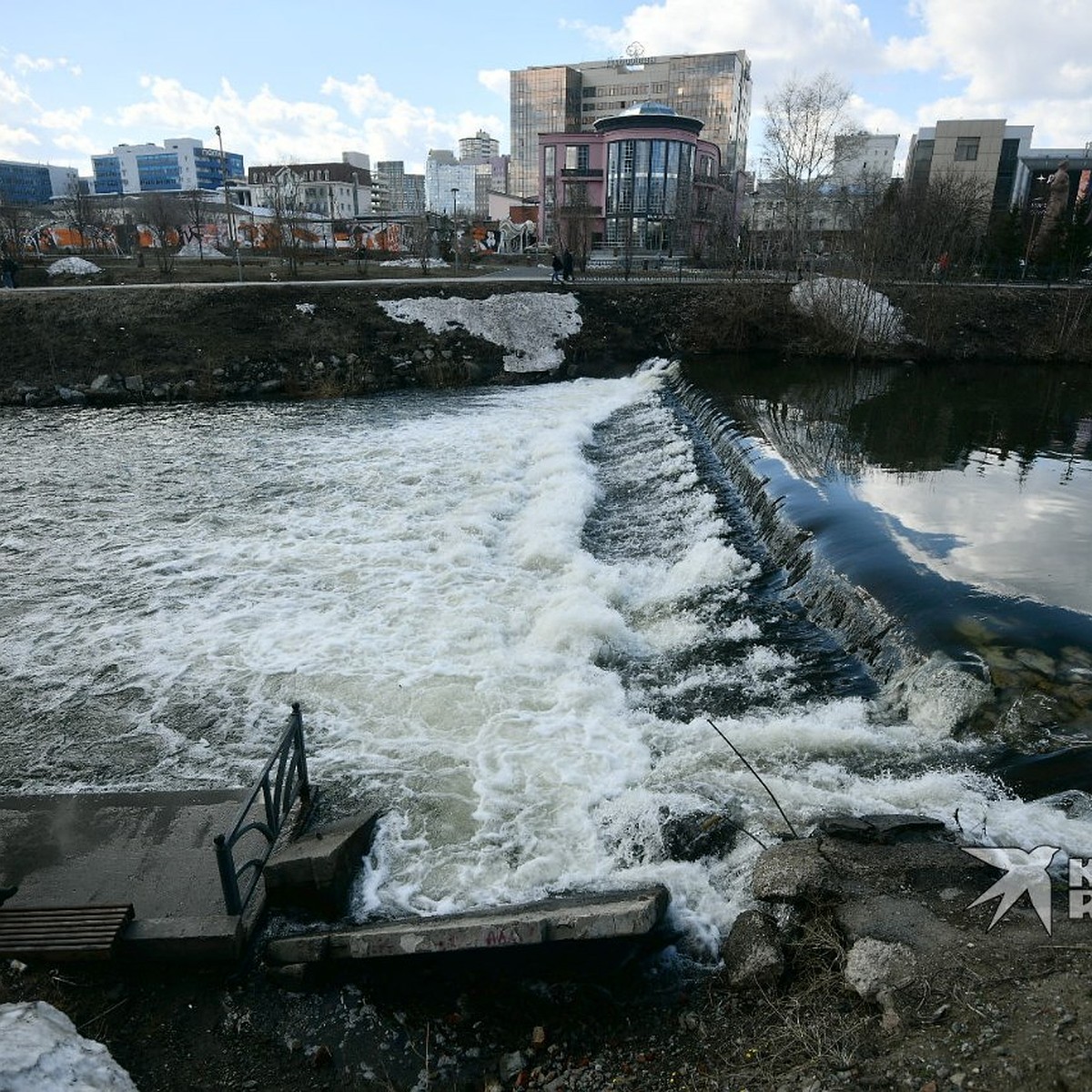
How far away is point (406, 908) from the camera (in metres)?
6.32

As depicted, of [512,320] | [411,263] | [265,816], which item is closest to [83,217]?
[411,263]

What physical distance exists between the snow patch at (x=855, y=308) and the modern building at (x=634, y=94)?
249 feet

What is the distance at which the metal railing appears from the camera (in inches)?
222

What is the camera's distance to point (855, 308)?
31.8 metres

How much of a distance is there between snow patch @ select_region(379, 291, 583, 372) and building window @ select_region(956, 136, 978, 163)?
58.2m

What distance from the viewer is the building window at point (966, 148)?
7162 centimetres

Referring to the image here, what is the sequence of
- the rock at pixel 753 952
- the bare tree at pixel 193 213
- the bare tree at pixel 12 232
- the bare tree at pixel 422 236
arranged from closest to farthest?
1. the rock at pixel 753 952
2. the bare tree at pixel 12 232
3. the bare tree at pixel 422 236
4. the bare tree at pixel 193 213

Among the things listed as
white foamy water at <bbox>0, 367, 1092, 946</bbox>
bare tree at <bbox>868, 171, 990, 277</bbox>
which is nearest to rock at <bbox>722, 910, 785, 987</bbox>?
white foamy water at <bbox>0, 367, 1092, 946</bbox>

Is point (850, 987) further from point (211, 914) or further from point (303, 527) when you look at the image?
point (303, 527)

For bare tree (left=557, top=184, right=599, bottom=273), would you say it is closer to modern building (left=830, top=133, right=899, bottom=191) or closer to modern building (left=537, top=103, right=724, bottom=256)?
modern building (left=537, top=103, right=724, bottom=256)

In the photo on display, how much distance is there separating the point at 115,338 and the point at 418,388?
36.8 feet

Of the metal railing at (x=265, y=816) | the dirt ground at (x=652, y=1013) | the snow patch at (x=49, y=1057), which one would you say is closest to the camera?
the snow patch at (x=49, y=1057)

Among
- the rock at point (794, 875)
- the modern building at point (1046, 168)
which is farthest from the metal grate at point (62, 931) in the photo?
the modern building at point (1046, 168)

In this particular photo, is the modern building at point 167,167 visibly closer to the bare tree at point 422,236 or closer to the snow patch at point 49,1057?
the bare tree at point 422,236
